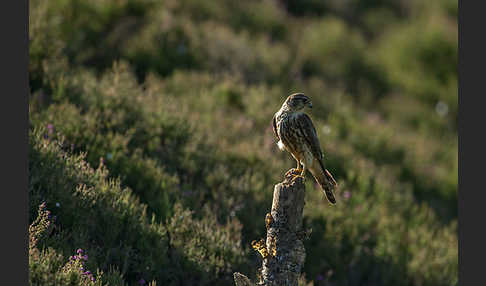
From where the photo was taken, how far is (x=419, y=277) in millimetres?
7492

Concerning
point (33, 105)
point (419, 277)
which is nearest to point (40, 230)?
point (33, 105)

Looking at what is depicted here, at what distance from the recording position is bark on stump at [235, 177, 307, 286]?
4516 millimetres

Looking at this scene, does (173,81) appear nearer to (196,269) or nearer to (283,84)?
(283,84)

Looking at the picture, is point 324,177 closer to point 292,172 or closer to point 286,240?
point 292,172

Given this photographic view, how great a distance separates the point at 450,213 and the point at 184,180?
18.3 ft

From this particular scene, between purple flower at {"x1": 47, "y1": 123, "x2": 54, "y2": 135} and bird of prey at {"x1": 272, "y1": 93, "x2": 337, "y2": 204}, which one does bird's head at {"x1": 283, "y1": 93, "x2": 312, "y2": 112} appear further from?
purple flower at {"x1": 47, "y1": 123, "x2": 54, "y2": 135}

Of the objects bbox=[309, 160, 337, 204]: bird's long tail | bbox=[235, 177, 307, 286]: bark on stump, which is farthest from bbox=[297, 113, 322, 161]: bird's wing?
bbox=[235, 177, 307, 286]: bark on stump

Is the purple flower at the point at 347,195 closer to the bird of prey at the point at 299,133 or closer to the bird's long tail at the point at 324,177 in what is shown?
the bird's long tail at the point at 324,177

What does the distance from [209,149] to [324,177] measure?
123 inches

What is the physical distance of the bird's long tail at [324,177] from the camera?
4922mm

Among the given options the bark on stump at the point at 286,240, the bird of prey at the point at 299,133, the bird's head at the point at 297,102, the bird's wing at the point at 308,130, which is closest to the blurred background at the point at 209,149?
the bark on stump at the point at 286,240

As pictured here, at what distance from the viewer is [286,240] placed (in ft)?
14.9

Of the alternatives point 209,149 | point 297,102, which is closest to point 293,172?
point 297,102

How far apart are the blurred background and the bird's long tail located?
1437mm
